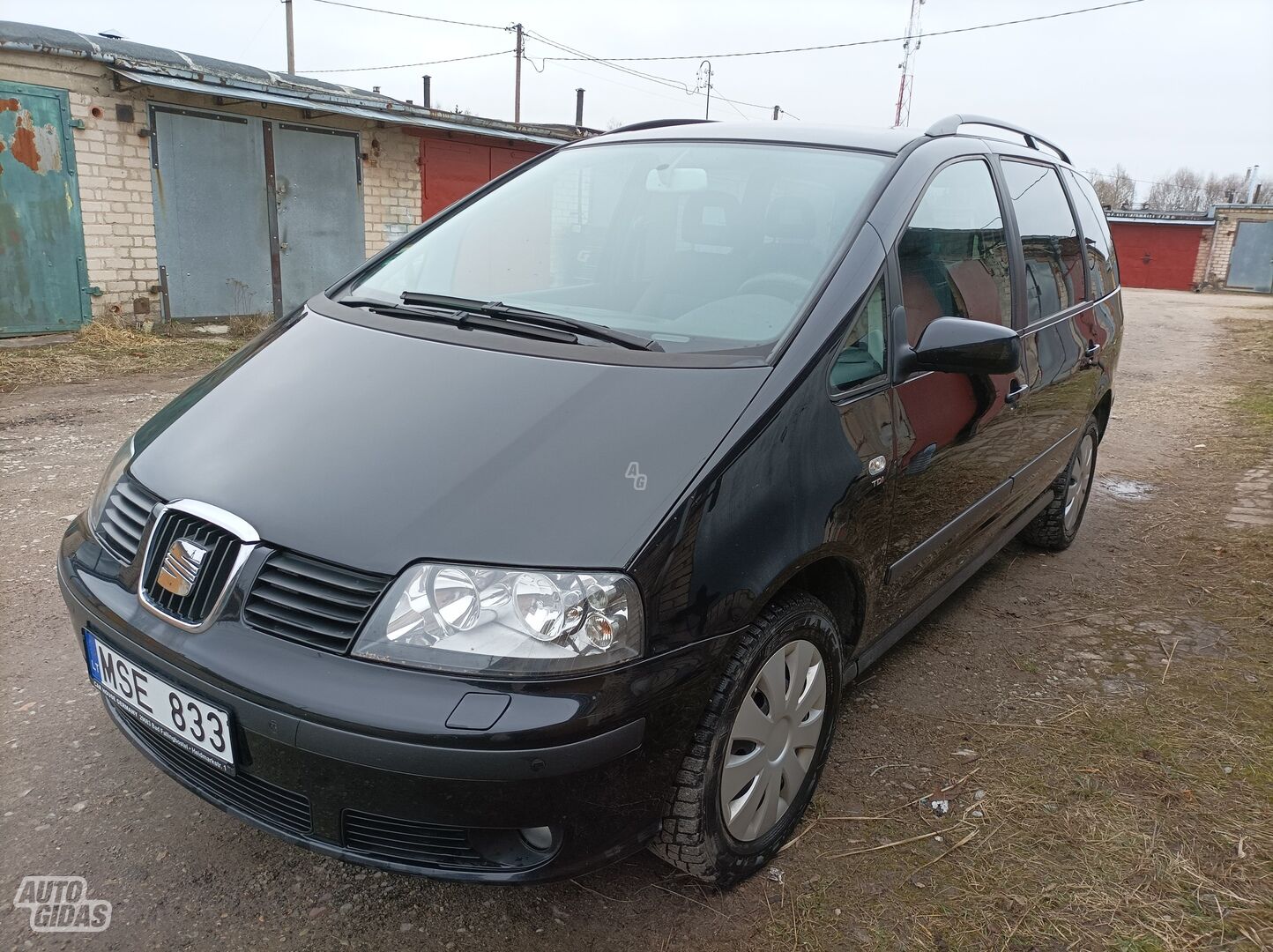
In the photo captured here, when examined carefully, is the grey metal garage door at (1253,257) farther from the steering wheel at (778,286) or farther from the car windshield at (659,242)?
the steering wheel at (778,286)

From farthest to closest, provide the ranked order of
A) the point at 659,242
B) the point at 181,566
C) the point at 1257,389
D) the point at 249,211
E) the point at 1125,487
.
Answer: the point at 249,211 → the point at 1257,389 → the point at 1125,487 → the point at 659,242 → the point at 181,566

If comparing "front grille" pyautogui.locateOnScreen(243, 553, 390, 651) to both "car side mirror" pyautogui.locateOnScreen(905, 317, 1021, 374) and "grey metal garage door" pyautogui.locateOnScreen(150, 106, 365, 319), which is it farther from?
"grey metal garage door" pyautogui.locateOnScreen(150, 106, 365, 319)

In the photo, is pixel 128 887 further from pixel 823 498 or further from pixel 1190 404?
pixel 1190 404

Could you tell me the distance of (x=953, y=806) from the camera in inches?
93.2

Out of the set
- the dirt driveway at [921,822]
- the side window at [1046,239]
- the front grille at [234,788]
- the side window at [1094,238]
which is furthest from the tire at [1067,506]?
the front grille at [234,788]

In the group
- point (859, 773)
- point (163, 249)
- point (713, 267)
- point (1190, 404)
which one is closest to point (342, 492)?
point (713, 267)

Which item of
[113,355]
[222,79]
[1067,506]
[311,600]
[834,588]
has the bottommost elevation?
[113,355]

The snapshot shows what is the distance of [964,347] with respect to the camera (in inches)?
87.1

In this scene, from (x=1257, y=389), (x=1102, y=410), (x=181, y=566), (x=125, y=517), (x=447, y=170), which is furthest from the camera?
(x=447, y=170)

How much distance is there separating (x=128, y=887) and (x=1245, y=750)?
2.98 meters

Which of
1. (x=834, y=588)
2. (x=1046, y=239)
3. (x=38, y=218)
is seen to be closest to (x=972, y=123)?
(x=1046, y=239)

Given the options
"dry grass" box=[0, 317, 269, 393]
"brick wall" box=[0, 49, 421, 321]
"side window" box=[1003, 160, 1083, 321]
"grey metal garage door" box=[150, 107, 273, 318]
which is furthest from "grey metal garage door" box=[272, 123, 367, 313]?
"side window" box=[1003, 160, 1083, 321]

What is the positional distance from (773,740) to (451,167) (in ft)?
43.2

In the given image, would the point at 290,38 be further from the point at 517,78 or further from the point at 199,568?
the point at 199,568
